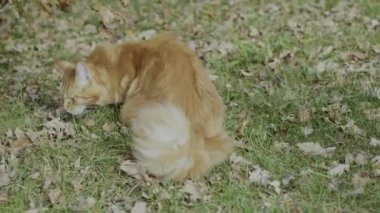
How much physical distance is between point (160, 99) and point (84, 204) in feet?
2.97

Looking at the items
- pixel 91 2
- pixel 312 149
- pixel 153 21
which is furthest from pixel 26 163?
Answer: pixel 91 2

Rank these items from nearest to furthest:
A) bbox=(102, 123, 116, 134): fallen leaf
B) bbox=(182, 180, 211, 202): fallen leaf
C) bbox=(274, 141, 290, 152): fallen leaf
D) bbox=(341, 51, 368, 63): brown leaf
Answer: bbox=(182, 180, 211, 202): fallen leaf < bbox=(274, 141, 290, 152): fallen leaf < bbox=(102, 123, 116, 134): fallen leaf < bbox=(341, 51, 368, 63): brown leaf

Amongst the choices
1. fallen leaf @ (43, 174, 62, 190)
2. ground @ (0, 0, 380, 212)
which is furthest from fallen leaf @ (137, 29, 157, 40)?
fallen leaf @ (43, 174, 62, 190)

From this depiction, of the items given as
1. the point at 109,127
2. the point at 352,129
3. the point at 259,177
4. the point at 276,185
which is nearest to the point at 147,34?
the point at 109,127

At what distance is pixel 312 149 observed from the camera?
3.96m

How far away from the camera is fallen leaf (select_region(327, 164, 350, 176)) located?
3652 mm

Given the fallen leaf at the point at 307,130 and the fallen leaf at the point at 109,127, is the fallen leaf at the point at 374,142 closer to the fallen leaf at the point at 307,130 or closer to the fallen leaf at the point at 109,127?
the fallen leaf at the point at 307,130

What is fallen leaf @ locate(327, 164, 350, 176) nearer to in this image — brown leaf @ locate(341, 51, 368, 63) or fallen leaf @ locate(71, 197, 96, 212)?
fallen leaf @ locate(71, 197, 96, 212)

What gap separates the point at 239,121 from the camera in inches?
174

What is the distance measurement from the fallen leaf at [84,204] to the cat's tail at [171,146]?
1.26 ft

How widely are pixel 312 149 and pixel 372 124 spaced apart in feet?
1.78

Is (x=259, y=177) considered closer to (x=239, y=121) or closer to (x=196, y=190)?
(x=196, y=190)

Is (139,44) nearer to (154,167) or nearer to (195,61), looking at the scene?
(195,61)

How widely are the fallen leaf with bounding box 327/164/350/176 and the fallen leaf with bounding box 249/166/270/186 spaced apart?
373 millimetres
